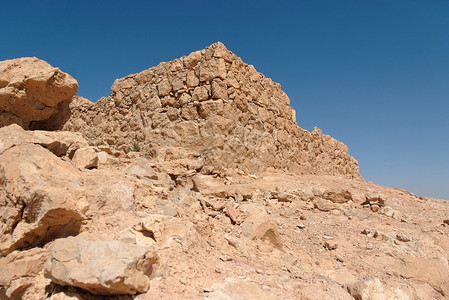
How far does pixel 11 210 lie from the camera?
101 inches

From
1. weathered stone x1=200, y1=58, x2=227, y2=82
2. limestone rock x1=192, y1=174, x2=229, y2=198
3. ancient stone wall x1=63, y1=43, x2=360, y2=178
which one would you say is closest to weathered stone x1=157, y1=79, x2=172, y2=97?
ancient stone wall x1=63, y1=43, x2=360, y2=178

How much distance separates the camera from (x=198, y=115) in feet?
22.1

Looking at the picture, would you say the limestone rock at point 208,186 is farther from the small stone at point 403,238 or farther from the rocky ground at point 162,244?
the small stone at point 403,238

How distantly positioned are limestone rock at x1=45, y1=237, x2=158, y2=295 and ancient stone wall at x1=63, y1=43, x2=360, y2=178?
3.78 meters

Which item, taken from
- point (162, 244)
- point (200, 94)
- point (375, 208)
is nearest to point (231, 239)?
point (162, 244)

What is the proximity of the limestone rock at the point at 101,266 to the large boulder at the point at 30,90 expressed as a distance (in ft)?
9.85

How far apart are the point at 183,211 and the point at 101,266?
162 centimetres

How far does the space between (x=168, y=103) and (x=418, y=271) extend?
566 centimetres

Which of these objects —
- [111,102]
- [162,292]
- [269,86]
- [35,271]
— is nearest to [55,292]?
[35,271]

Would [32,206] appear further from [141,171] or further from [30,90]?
[30,90]

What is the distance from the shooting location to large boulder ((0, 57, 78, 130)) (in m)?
4.22

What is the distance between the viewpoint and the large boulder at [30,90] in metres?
4.22

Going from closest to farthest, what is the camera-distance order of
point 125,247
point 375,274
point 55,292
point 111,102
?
1. point 55,292
2. point 125,247
3. point 375,274
4. point 111,102

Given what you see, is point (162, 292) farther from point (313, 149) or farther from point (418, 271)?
point (313, 149)
